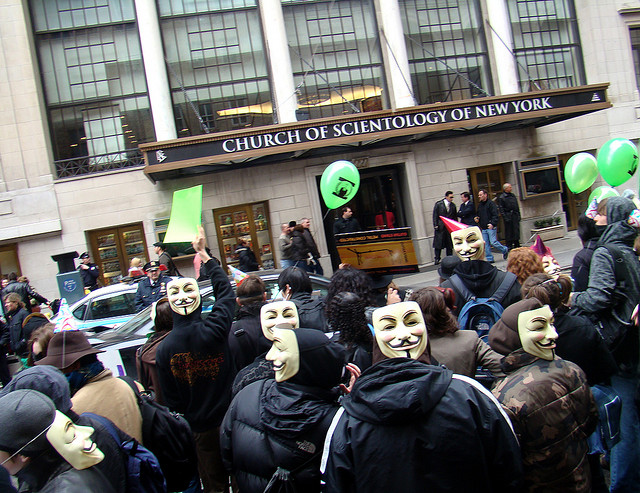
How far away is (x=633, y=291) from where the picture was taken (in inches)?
153

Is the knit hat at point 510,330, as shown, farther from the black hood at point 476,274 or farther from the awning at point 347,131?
the awning at point 347,131

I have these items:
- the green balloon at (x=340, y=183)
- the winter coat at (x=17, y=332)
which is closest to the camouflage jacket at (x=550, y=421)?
the green balloon at (x=340, y=183)

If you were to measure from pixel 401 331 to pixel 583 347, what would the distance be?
4.64 ft

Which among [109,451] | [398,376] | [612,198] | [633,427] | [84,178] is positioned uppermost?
[84,178]

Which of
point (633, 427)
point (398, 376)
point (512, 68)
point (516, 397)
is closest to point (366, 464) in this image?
point (398, 376)

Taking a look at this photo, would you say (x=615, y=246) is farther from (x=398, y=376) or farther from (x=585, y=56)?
(x=585, y=56)

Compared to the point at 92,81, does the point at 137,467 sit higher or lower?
lower

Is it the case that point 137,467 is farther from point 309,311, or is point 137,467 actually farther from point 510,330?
point 309,311

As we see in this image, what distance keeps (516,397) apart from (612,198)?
8.85ft

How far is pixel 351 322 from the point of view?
11.8 ft

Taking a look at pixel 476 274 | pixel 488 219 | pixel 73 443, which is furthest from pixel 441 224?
pixel 73 443

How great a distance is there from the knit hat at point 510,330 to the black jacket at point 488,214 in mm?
11258

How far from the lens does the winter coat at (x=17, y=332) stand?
777 cm

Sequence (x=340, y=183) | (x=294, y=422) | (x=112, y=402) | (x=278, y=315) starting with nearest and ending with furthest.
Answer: (x=294, y=422) → (x=112, y=402) → (x=278, y=315) → (x=340, y=183)
